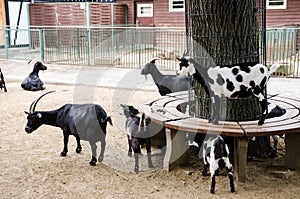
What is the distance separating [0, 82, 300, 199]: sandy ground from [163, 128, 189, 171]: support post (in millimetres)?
112

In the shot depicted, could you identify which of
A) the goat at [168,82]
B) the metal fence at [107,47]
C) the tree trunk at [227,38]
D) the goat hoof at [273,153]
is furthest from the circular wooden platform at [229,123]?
the metal fence at [107,47]

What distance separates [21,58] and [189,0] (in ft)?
37.5

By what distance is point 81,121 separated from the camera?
15.7ft

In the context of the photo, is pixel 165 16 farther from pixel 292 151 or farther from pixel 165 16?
pixel 292 151

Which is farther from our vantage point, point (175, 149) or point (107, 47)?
point (107, 47)

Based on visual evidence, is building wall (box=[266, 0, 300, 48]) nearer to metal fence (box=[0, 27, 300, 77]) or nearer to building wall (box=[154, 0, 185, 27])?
metal fence (box=[0, 27, 300, 77])

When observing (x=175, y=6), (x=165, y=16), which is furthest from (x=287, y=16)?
(x=165, y=16)

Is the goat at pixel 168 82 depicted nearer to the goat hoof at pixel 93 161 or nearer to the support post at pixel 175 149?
the support post at pixel 175 149

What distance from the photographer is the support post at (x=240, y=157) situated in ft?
13.5

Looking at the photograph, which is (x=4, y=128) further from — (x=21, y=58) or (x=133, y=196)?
(x=21, y=58)

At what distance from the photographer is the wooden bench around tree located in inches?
161

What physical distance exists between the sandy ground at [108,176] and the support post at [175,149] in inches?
4.4

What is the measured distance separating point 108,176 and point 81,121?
75 cm

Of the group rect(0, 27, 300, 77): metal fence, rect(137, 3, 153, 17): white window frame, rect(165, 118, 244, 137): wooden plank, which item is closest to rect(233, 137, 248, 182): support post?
rect(165, 118, 244, 137): wooden plank
